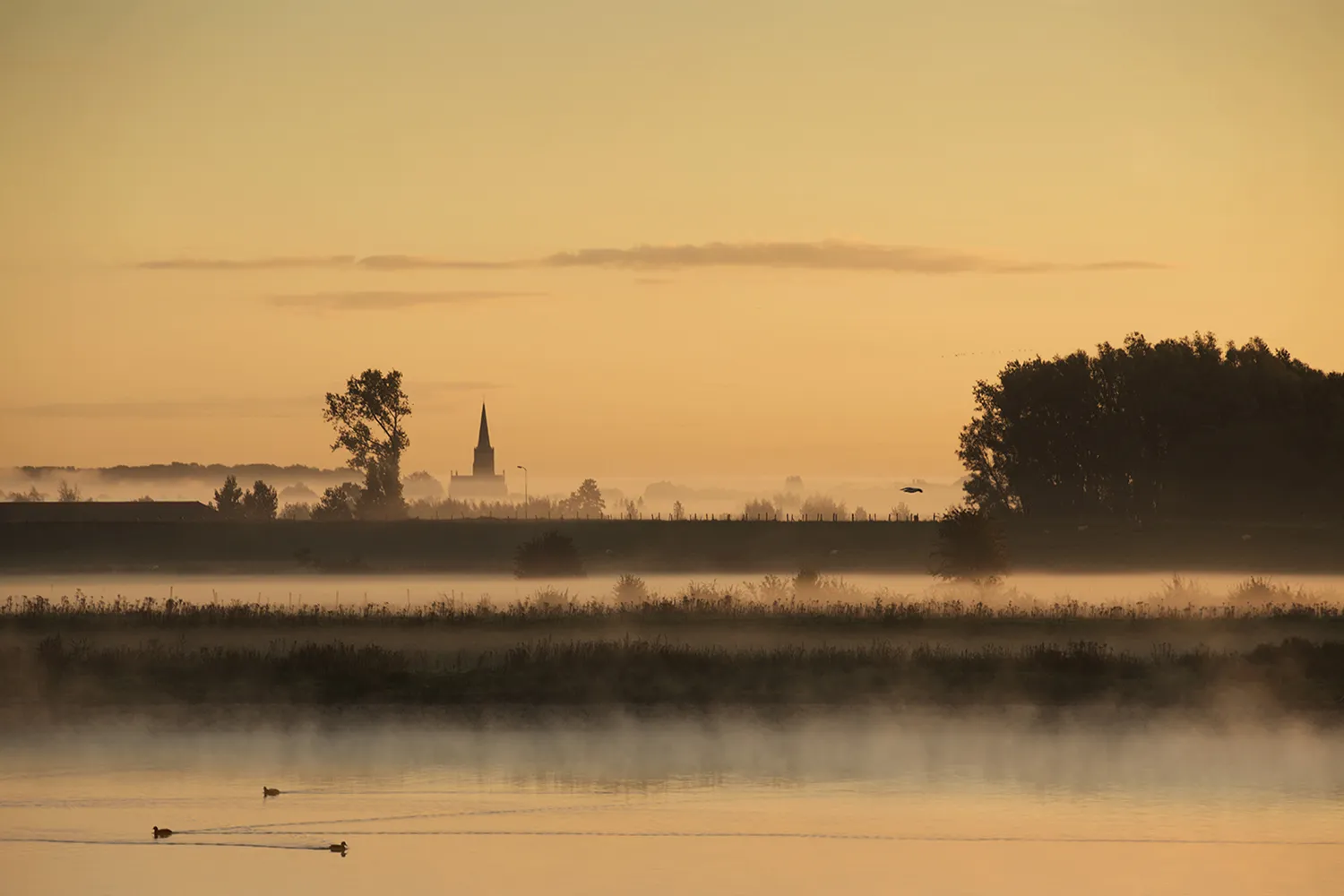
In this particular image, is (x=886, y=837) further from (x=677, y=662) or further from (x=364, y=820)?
(x=677, y=662)

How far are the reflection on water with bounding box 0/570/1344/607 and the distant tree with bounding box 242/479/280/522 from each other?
42.5m

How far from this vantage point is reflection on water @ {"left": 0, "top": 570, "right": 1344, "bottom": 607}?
320ft

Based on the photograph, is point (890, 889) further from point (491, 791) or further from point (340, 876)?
point (491, 791)

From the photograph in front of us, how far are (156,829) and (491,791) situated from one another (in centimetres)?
683

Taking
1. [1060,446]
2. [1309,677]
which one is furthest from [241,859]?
[1060,446]

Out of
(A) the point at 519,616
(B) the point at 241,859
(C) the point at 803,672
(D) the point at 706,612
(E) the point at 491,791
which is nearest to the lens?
(B) the point at 241,859

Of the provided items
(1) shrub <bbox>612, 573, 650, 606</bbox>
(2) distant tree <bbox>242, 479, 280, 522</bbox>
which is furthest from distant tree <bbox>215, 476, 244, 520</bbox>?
(1) shrub <bbox>612, 573, 650, 606</bbox>

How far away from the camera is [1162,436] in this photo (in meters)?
140

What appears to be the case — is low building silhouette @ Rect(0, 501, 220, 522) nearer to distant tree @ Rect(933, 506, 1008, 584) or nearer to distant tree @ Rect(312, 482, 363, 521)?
distant tree @ Rect(312, 482, 363, 521)

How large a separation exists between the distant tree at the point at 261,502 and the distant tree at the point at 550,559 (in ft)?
239

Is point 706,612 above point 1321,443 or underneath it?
underneath

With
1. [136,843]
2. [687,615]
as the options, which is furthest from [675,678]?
[136,843]

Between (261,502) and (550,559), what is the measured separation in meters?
76.7

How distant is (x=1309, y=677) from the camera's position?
5434 centimetres
